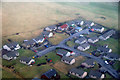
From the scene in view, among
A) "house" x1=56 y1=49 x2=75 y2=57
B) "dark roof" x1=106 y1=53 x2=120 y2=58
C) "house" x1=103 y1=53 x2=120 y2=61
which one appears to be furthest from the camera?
"house" x1=56 y1=49 x2=75 y2=57

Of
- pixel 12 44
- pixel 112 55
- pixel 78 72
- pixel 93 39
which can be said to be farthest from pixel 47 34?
pixel 112 55

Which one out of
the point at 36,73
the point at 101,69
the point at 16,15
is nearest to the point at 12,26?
the point at 16,15

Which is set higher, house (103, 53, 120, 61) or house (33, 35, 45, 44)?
house (33, 35, 45, 44)

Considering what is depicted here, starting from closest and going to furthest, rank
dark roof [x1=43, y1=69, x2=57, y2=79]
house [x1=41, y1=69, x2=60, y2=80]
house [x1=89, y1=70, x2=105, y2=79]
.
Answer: house [x1=41, y1=69, x2=60, y2=80], dark roof [x1=43, y1=69, x2=57, y2=79], house [x1=89, y1=70, x2=105, y2=79]

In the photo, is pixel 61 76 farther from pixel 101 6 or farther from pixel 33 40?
pixel 101 6

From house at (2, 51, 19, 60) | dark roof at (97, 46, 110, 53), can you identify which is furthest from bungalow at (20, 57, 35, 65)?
dark roof at (97, 46, 110, 53)

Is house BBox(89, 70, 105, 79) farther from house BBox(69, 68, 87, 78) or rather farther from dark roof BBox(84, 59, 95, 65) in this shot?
dark roof BBox(84, 59, 95, 65)

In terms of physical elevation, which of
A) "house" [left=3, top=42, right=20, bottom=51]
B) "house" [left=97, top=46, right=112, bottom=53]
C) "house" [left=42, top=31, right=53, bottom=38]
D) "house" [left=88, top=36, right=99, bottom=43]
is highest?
"house" [left=42, top=31, right=53, bottom=38]

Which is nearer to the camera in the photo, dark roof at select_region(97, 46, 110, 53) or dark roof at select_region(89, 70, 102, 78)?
dark roof at select_region(89, 70, 102, 78)

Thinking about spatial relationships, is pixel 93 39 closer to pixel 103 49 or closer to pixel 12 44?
pixel 103 49
